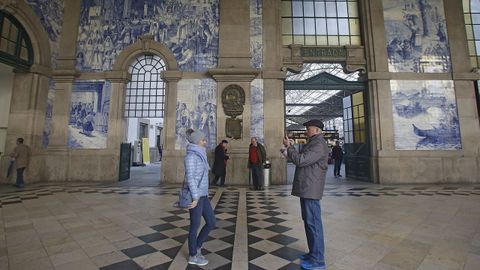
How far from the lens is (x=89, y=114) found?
9.30m

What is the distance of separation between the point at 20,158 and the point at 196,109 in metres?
6.14

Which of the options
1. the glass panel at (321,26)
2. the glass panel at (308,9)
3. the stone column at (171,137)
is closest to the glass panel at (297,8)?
the glass panel at (308,9)

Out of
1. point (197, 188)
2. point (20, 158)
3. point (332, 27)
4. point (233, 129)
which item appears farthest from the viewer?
point (332, 27)

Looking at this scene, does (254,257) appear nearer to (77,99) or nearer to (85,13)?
(77,99)

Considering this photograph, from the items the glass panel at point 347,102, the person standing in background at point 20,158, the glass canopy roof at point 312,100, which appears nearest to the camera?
the person standing in background at point 20,158

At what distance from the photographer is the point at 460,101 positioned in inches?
362

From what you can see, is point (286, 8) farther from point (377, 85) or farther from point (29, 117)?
point (29, 117)

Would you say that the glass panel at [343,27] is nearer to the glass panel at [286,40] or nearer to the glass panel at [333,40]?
the glass panel at [333,40]

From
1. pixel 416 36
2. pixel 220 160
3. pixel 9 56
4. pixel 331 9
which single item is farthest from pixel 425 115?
pixel 9 56

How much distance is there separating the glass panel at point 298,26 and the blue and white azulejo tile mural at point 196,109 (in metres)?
4.47

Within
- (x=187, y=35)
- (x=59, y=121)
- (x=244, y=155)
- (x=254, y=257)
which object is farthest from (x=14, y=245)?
(x=187, y=35)

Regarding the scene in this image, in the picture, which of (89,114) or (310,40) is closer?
(89,114)

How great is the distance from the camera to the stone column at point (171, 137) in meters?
8.80

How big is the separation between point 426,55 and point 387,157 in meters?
4.76
